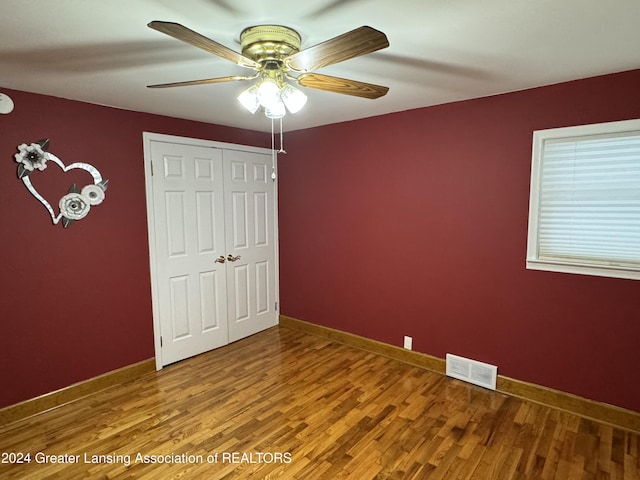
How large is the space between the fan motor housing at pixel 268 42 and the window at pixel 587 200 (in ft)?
6.46

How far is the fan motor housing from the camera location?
1570 millimetres

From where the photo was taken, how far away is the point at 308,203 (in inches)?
160

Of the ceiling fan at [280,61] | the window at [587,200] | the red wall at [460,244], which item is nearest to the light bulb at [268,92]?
the ceiling fan at [280,61]

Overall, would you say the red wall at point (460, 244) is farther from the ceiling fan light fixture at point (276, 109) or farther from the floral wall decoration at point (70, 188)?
the floral wall decoration at point (70, 188)

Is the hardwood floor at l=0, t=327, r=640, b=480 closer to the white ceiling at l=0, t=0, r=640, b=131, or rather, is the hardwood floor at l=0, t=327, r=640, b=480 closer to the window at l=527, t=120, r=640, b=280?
the window at l=527, t=120, r=640, b=280

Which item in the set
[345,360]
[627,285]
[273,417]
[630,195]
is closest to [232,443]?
[273,417]

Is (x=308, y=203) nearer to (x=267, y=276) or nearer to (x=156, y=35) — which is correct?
(x=267, y=276)

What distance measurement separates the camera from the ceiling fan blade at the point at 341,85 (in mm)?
1650

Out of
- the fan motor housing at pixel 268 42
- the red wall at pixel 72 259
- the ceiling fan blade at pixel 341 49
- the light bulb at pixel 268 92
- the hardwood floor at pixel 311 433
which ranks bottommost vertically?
the hardwood floor at pixel 311 433

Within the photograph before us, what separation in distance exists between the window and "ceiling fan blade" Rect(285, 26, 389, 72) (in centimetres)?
193

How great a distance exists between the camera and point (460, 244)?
3.02 metres

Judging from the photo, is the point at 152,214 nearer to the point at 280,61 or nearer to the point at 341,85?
the point at 280,61

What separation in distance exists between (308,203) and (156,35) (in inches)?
100

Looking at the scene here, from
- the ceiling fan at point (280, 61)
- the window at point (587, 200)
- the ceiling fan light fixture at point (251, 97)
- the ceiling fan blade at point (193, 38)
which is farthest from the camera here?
the window at point (587, 200)
